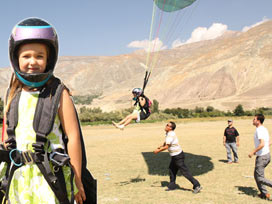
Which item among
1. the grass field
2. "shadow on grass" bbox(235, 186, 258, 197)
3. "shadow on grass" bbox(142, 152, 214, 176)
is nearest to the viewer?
the grass field

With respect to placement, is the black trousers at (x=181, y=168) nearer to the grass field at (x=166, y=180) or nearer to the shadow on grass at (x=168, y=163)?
the grass field at (x=166, y=180)

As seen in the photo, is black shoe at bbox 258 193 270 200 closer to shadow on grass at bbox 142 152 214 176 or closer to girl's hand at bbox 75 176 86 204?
shadow on grass at bbox 142 152 214 176

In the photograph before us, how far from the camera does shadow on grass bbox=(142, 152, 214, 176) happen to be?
35.6 ft

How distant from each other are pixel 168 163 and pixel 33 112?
11.0m

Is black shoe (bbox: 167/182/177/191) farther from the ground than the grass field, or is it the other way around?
black shoe (bbox: 167/182/177/191)

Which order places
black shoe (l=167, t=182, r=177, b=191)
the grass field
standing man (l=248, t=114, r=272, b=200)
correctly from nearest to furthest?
standing man (l=248, t=114, r=272, b=200)
the grass field
black shoe (l=167, t=182, r=177, b=191)

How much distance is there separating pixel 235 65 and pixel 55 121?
99320 mm

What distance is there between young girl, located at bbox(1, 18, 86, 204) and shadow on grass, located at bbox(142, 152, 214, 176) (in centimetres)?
885

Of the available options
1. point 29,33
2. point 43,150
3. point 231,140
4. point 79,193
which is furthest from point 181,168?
point 29,33

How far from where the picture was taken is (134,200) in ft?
24.2

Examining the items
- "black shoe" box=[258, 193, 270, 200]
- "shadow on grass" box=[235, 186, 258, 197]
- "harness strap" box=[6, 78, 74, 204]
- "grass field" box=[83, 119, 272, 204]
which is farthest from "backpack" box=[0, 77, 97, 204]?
"shadow on grass" box=[235, 186, 258, 197]

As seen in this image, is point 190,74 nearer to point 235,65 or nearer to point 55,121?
point 235,65

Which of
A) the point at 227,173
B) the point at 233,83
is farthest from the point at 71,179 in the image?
the point at 233,83

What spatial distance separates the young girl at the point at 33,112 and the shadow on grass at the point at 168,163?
8.85m
